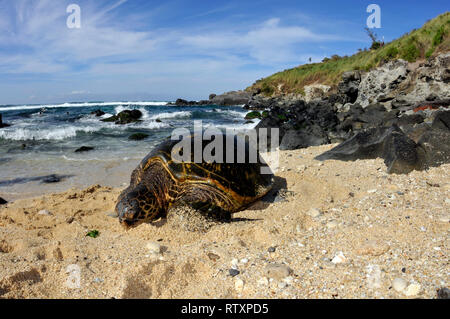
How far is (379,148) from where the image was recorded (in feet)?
17.6

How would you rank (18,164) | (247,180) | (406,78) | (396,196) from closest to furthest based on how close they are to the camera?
(396,196) → (247,180) → (18,164) → (406,78)

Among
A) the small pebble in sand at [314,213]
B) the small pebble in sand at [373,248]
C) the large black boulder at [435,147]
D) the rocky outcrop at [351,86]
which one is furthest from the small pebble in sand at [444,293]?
the rocky outcrop at [351,86]

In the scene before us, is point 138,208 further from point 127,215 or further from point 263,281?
point 263,281

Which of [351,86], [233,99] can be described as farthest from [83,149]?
[233,99]

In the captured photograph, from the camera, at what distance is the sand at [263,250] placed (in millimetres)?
2049

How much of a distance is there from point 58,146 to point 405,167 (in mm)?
12052

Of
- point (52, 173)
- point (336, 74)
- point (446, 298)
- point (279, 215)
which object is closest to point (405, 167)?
point (279, 215)

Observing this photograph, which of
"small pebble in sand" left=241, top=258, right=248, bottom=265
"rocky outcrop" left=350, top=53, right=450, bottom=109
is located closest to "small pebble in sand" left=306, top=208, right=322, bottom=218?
"small pebble in sand" left=241, top=258, right=248, bottom=265

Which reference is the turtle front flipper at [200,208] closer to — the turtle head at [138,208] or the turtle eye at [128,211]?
the turtle head at [138,208]

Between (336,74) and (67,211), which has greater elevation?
(336,74)

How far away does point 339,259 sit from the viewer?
2312mm

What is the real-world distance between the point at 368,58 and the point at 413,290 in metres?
37.5

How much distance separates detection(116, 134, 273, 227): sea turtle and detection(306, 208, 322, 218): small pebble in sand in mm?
801

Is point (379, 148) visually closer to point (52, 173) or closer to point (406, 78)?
point (52, 173)
